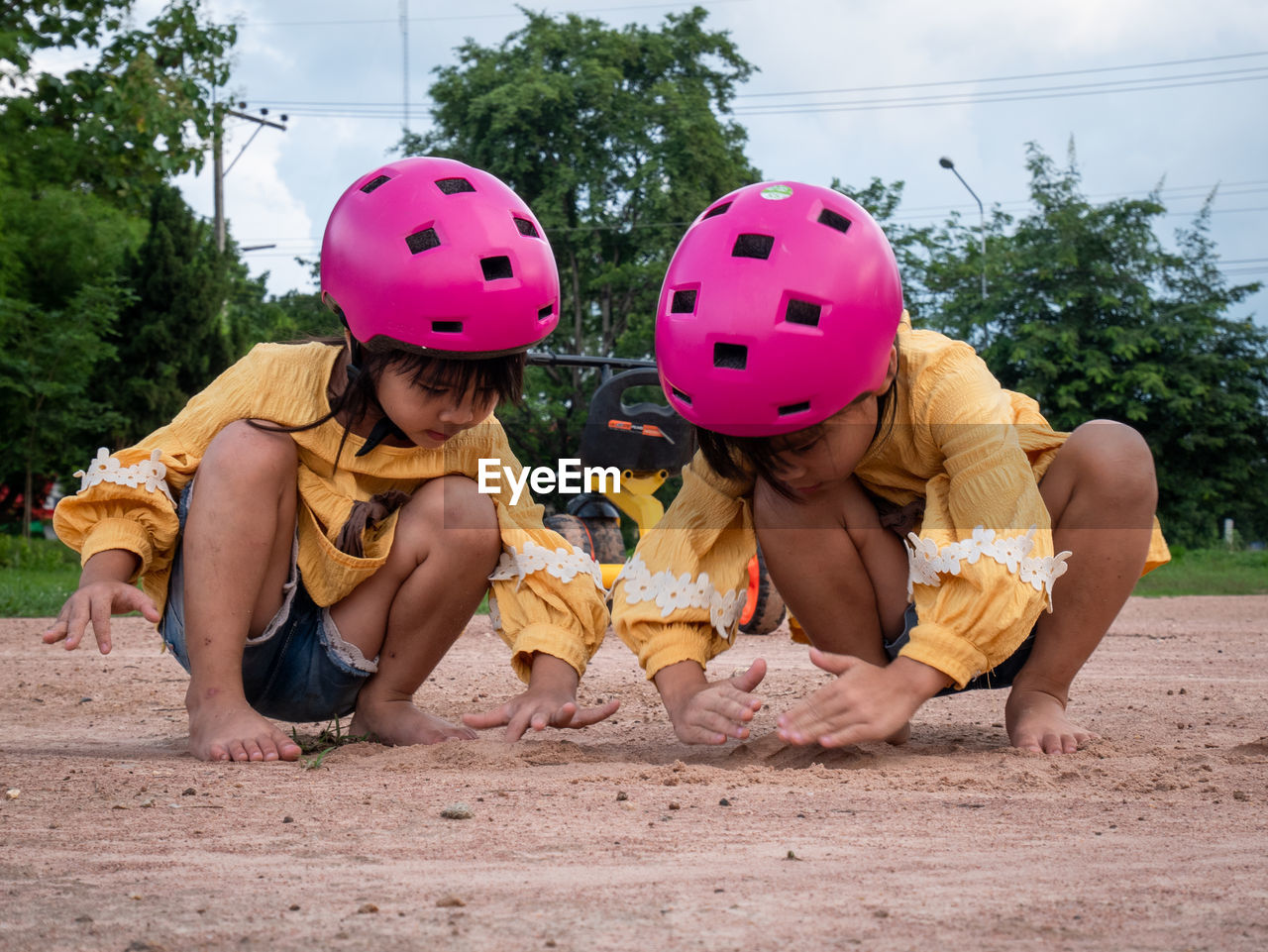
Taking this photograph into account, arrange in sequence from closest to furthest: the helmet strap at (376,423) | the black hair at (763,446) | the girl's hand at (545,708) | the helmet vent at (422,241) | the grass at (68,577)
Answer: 1. the black hair at (763,446)
2. the girl's hand at (545,708)
3. the helmet vent at (422,241)
4. the helmet strap at (376,423)
5. the grass at (68,577)

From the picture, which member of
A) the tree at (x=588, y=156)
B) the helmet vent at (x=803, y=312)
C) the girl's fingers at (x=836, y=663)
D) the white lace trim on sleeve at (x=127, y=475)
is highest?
the tree at (x=588, y=156)

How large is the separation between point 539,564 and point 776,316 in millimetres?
912

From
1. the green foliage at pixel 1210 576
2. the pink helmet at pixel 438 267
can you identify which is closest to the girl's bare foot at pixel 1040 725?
the pink helmet at pixel 438 267

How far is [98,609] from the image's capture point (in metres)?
2.46

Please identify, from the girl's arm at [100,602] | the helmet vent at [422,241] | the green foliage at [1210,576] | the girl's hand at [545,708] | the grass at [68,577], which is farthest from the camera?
the green foliage at [1210,576]

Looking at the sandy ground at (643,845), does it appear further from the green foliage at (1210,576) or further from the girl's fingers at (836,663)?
the green foliage at (1210,576)

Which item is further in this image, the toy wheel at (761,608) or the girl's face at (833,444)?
the toy wheel at (761,608)

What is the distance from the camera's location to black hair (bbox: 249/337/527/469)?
9.05 ft


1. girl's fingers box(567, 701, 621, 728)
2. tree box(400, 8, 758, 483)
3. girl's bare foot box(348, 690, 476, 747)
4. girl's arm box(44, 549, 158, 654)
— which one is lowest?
girl's bare foot box(348, 690, 476, 747)

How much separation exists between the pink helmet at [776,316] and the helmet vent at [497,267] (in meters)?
0.44

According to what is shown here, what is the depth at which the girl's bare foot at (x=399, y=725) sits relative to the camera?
2943 millimetres

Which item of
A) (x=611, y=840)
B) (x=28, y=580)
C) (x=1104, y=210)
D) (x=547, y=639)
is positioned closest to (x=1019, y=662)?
(x=547, y=639)

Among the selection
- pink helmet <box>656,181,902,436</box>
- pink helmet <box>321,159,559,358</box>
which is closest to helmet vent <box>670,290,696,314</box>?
pink helmet <box>656,181,902,436</box>

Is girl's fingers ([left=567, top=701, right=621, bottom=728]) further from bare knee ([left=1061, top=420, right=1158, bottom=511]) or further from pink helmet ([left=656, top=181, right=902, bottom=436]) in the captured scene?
bare knee ([left=1061, top=420, right=1158, bottom=511])
